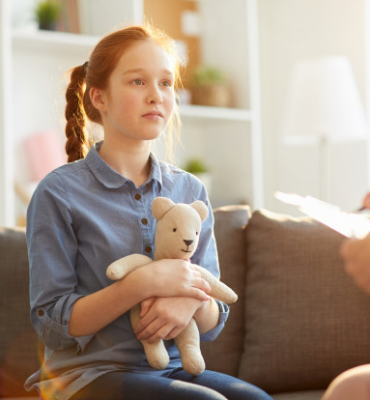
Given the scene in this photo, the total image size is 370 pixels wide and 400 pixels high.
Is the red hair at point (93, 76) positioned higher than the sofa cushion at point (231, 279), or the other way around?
the red hair at point (93, 76)

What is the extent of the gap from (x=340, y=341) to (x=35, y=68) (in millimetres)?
2193

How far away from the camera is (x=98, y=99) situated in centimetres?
133

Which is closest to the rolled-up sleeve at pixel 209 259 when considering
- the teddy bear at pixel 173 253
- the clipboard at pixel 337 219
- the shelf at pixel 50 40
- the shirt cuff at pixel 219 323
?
the shirt cuff at pixel 219 323

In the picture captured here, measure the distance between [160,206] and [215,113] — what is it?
7.42 feet

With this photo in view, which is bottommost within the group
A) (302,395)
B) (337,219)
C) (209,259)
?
(302,395)

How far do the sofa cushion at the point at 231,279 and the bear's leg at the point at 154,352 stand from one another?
0.46m

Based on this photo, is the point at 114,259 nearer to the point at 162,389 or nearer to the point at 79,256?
the point at 79,256

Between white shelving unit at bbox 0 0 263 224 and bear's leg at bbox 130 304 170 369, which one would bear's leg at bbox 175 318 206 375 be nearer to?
bear's leg at bbox 130 304 170 369

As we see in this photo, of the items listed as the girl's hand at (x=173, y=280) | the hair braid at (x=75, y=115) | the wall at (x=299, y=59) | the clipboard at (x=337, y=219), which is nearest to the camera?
the clipboard at (x=337, y=219)

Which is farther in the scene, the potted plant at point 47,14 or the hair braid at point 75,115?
the potted plant at point 47,14

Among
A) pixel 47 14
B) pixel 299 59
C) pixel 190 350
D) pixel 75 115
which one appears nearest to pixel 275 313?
pixel 190 350

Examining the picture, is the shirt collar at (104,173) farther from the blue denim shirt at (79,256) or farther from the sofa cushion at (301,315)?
the sofa cushion at (301,315)

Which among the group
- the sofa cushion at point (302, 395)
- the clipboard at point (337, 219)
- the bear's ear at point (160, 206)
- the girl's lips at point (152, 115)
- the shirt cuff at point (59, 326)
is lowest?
the sofa cushion at point (302, 395)

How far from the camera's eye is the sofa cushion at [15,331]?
1.63 m
